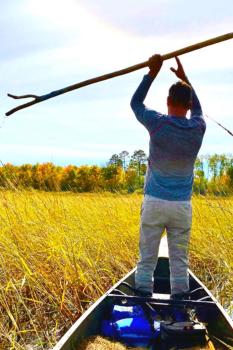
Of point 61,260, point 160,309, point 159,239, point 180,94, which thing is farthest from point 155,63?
point 61,260

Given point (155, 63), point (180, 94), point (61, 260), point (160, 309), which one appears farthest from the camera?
point (61, 260)

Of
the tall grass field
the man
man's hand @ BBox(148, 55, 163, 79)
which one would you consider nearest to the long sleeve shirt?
the man

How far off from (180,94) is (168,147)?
1.59ft

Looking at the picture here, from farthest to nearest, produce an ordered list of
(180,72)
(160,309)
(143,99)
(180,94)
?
1. (180,72)
2. (143,99)
3. (180,94)
4. (160,309)

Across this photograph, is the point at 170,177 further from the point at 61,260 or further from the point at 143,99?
the point at 61,260

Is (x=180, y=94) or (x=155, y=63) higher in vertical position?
(x=155, y=63)

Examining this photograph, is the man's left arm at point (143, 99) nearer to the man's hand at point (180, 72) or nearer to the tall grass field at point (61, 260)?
the man's hand at point (180, 72)

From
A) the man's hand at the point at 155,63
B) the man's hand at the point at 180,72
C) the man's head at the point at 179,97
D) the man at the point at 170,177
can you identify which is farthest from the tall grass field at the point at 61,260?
the man's hand at the point at 155,63

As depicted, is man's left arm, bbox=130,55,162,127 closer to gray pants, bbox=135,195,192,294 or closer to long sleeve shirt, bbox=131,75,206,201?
long sleeve shirt, bbox=131,75,206,201

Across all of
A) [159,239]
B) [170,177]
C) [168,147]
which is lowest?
[159,239]

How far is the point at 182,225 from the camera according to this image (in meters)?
4.94

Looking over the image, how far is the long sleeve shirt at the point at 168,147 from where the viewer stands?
4805 millimetres

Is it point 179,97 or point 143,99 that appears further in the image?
point 143,99

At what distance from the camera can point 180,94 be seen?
189 inches
